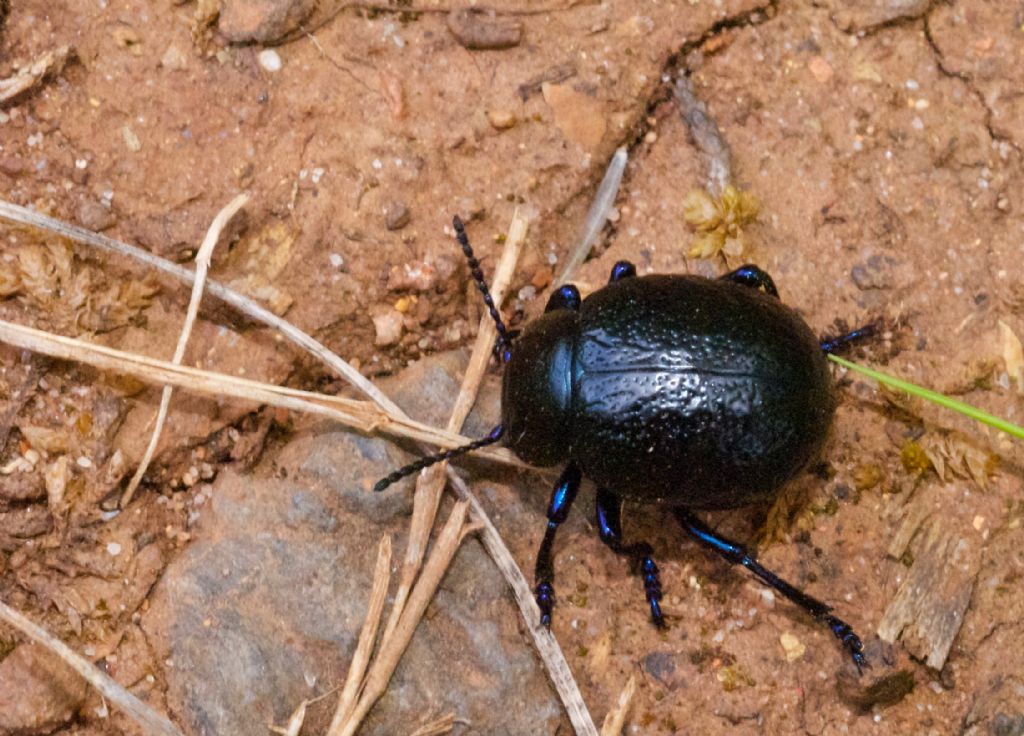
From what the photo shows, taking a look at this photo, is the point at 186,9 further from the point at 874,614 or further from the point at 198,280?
the point at 874,614

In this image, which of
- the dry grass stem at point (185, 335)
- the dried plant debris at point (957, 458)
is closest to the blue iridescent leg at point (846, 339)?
the dried plant debris at point (957, 458)

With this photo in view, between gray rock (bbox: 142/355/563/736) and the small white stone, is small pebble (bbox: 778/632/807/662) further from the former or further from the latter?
the small white stone

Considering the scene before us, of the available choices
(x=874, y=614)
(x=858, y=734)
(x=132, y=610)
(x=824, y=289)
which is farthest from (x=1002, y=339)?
(x=132, y=610)

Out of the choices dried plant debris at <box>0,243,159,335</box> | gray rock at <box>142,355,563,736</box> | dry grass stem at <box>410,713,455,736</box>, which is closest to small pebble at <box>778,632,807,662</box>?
gray rock at <box>142,355,563,736</box>

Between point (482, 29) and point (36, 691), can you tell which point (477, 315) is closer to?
point (482, 29)

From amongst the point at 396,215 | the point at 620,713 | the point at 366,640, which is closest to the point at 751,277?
the point at 396,215

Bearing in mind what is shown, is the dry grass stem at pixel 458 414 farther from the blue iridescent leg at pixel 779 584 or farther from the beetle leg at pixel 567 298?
the blue iridescent leg at pixel 779 584
